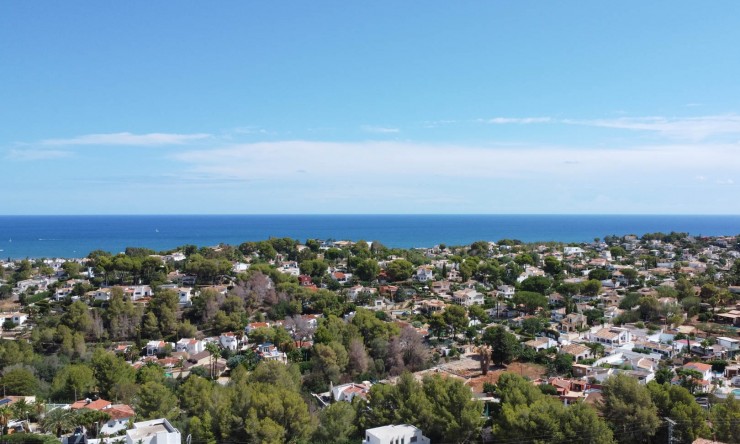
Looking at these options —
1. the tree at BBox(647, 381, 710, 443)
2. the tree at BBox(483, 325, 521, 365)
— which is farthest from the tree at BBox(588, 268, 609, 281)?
the tree at BBox(647, 381, 710, 443)

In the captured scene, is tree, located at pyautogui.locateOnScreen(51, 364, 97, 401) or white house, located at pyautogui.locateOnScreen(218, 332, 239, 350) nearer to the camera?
tree, located at pyautogui.locateOnScreen(51, 364, 97, 401)

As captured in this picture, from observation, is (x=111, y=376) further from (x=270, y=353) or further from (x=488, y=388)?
(x=488, y=388)

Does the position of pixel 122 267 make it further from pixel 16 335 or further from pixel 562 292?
pixel 562 292

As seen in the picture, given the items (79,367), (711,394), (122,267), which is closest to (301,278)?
(122,267)

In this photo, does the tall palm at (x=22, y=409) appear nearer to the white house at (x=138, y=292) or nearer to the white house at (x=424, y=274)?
the white house at (x=138, y=292)

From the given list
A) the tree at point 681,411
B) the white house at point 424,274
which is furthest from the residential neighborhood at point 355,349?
the white house at point 424,274

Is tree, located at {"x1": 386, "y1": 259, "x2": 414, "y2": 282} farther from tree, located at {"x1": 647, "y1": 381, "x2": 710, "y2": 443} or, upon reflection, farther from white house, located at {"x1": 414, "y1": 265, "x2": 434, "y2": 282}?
tree, located at {"x1": 647, "y1": 381, "x2": 710, "y2": 443}

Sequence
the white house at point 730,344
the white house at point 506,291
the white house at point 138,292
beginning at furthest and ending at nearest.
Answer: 1. the white house at point 506,291
2. the white house at point 138,292
3. the white house at point 730,344
